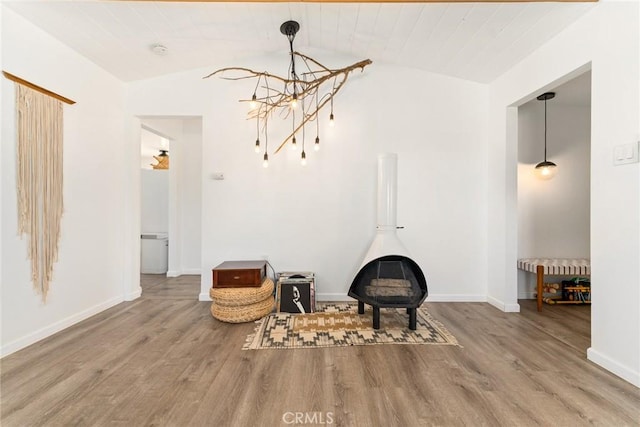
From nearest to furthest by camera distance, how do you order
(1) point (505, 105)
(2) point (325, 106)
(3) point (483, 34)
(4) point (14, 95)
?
(4) point (14, 95), (3) point (483, 34), (1) point (505, 105), (2) point (325, 106)

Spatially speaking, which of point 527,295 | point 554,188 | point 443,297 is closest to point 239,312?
point 443,297

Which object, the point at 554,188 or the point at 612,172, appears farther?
the point at 554,188

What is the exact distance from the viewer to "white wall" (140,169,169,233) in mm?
5312

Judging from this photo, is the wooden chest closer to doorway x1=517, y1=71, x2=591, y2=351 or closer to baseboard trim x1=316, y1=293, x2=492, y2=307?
baseboard trim x1=316, y1=293, x2=492, y2=307

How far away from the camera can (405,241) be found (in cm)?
351

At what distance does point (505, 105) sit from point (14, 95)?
4698 mm

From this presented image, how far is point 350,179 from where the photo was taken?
3494 millimetres

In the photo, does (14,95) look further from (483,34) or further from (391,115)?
(483,34)

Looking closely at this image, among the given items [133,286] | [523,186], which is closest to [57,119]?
[133,286]

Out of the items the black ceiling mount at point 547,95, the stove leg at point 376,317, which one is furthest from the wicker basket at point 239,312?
the black ceiling mount at point 547,95

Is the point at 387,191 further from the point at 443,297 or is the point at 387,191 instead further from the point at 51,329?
the point at 51,329

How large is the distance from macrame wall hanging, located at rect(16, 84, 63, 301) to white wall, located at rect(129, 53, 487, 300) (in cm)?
112

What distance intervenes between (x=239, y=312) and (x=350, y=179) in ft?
6.54

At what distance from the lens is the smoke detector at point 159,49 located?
9.43 feet
